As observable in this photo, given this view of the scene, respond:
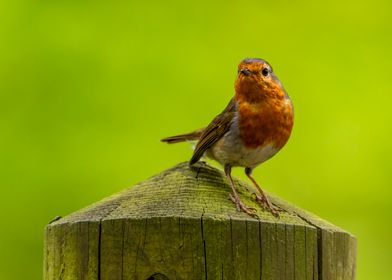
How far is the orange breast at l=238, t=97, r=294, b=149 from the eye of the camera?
448cm

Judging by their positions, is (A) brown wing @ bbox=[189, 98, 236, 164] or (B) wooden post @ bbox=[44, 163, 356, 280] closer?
(B) wooden post @ bbox=[44, 163, 356, 280]

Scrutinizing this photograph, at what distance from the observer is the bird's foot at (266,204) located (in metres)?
3.19

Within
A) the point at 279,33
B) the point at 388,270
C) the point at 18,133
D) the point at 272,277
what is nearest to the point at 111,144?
the point at 18,133

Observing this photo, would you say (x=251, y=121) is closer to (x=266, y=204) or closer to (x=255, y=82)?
(x=255, y=82)

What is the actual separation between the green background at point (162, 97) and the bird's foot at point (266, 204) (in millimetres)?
3112

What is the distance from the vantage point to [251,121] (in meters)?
4.52

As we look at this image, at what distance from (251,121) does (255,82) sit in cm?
21

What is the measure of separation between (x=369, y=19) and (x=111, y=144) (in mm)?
2729

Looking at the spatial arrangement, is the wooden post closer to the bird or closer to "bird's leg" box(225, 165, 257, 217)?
"bird's leg" box(225, 165, 257, 217)

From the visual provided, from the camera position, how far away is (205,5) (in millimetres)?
7133

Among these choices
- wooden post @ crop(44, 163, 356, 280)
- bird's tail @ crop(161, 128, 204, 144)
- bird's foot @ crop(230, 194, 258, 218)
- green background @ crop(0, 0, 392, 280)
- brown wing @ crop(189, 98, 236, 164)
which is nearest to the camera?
wooden post @ crop(44, 163, 356, 280)

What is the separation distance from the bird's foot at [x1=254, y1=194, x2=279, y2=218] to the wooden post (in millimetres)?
69

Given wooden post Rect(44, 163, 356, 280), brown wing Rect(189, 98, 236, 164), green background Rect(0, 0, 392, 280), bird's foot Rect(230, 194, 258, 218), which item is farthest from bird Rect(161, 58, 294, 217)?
green background Rect(0, 0, 392, 280)

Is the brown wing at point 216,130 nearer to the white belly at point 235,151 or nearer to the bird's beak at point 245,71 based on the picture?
the white belly at point 235,151
